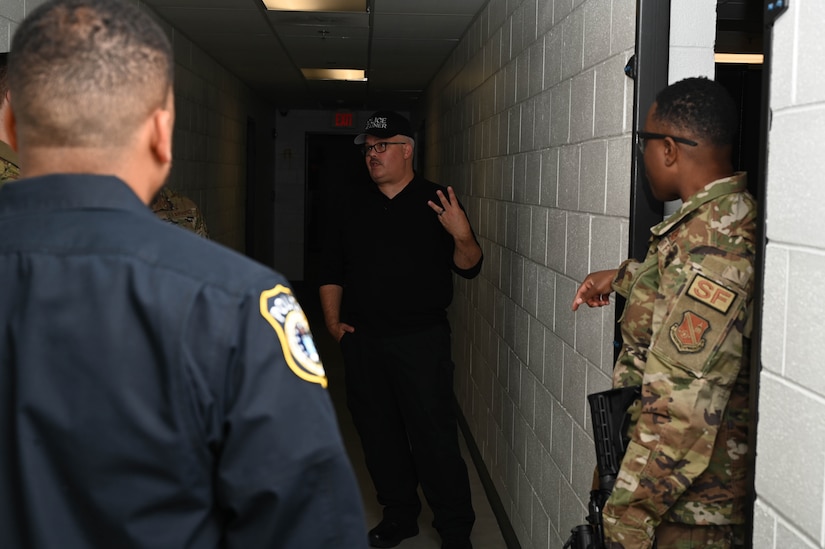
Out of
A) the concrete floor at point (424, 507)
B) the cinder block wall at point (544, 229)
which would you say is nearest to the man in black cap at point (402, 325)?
the concrete floor at point (424, 507)

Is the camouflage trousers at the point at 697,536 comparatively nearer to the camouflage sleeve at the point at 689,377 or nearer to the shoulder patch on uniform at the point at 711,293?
the camouflage sleeve at the point at 689,377

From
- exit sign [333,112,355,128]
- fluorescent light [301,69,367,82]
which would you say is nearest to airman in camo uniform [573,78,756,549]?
fluorescent light [301,69,367,82]

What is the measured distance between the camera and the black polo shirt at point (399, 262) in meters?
3.33

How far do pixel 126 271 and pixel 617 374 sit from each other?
113cm

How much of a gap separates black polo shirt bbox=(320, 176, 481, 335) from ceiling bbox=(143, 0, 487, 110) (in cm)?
153

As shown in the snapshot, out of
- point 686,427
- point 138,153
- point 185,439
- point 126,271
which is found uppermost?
point 138,153

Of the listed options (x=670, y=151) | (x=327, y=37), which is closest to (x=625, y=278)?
(x=670, y=151)

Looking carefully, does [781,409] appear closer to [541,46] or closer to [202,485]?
[202,485]

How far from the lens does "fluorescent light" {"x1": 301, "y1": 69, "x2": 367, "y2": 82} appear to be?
7797 mm

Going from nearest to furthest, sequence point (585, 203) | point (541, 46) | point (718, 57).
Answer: point (585, 203), point (541, 46), point (718, 57)

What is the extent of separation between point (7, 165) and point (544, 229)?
1.72 metres

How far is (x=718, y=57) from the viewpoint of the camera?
3.34 metres

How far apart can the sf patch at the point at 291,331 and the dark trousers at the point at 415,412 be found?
7.85ft

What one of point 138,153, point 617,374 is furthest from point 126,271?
point 617,374
